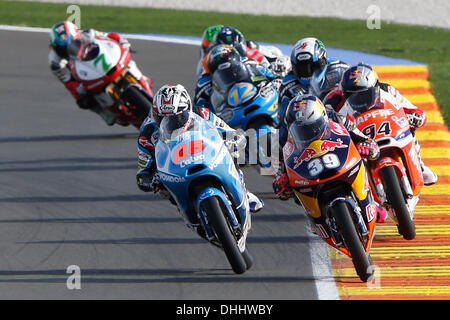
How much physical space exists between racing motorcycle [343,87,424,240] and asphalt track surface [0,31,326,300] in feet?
3.10

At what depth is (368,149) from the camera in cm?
900

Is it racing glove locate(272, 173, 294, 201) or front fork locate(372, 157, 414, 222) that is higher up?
racing glove locate(272, 173, 294, 201)

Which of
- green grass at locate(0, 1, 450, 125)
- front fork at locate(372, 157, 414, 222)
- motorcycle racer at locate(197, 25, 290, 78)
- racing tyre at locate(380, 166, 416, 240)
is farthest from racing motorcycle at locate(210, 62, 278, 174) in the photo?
green grass at locate(0, 1, 450, 125)

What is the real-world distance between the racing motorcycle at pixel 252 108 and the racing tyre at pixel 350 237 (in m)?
3.45

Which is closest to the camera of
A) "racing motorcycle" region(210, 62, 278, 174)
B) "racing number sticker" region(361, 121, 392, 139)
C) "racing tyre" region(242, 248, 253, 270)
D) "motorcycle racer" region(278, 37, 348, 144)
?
"racing tyre" region(242, 248, 253, 270)

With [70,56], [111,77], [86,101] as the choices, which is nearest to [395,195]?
[111,77]

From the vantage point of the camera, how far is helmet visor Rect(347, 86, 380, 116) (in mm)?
9836

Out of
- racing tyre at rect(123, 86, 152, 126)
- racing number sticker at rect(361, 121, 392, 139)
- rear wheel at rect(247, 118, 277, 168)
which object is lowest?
racing tyre at rect(123, 86, 152, 126)

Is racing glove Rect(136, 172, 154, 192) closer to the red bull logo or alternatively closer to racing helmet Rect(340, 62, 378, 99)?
the red bull logo

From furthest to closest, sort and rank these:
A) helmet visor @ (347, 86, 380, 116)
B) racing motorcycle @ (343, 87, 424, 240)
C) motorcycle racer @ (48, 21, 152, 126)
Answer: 1. motorcycle racer @ (48, 21, 152, 126)
2. helmet visor @ (347, 86, 380, 116)
3. racing motorcycle @ (343, 87, 424, 240)

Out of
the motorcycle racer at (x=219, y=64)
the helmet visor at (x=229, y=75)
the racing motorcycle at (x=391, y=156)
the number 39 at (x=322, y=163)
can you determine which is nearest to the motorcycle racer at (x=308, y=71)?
the helmet visor at (x=229, y=75)

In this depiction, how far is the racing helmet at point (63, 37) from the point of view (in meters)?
14.6
